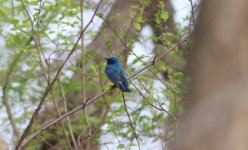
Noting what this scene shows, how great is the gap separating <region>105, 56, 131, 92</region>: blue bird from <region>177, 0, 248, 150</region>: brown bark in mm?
3802

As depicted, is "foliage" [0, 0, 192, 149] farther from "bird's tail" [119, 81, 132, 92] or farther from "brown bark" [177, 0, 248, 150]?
"brown bark" [177, 0, 248, 150]

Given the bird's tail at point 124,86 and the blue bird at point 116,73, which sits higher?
the blue bird at point 116,73

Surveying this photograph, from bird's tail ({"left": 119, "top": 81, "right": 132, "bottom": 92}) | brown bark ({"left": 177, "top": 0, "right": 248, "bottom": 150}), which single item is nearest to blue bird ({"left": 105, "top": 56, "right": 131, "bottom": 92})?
bird's tail ({"left": 119, "top": 81, "right": 132, "bottom": 92})

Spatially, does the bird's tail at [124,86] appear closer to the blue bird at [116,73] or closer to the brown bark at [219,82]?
the blue bird at [116,73]

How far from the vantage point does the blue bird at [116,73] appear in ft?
19.6

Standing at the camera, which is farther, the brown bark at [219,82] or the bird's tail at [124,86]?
the bird's tail at [124,86]

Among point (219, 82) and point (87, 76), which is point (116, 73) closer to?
point (87, 76)

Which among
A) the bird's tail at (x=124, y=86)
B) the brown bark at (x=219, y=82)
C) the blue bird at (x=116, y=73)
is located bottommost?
the brown bark at (x=219, y=82)

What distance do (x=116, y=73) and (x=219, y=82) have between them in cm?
408

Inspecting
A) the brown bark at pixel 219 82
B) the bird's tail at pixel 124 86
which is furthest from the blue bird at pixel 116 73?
the brown bark at pixel 219 82

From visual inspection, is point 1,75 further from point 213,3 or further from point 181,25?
point 213,3

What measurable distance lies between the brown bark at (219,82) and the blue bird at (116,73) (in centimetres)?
380

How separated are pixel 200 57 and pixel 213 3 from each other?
180 millimetres

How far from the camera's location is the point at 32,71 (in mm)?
9188
